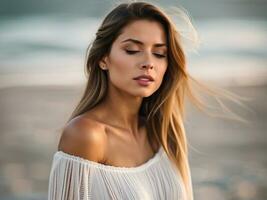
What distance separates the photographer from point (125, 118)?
2.79 meters

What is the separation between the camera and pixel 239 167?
627cm

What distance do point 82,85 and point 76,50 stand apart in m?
0.66

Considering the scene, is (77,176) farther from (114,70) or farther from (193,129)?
(193,129)

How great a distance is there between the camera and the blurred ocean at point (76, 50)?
274 inches

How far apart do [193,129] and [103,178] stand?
153 inches

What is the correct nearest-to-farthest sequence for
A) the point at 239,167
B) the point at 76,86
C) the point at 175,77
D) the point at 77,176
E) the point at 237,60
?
the point at 77,176 → the point at 175,77 → the point at 239,167 → the point at 76,86 → the point at 237,60

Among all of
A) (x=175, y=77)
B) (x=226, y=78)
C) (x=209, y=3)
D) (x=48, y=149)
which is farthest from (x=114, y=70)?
(x=209, y=3)

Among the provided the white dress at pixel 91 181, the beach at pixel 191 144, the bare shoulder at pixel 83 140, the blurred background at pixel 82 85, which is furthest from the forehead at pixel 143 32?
the beach at pixel 191 144

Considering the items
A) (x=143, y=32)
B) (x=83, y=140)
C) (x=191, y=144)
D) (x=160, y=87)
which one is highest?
(x=143, y=32)

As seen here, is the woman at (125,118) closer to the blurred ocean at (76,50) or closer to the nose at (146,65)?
the nose at (146,65)

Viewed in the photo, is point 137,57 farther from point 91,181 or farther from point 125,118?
point 91,181

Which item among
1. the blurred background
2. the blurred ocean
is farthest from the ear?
the blurred ocean

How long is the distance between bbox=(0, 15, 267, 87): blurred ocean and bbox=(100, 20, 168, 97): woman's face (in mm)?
3987

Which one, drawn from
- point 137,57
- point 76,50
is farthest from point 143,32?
point 76,50
